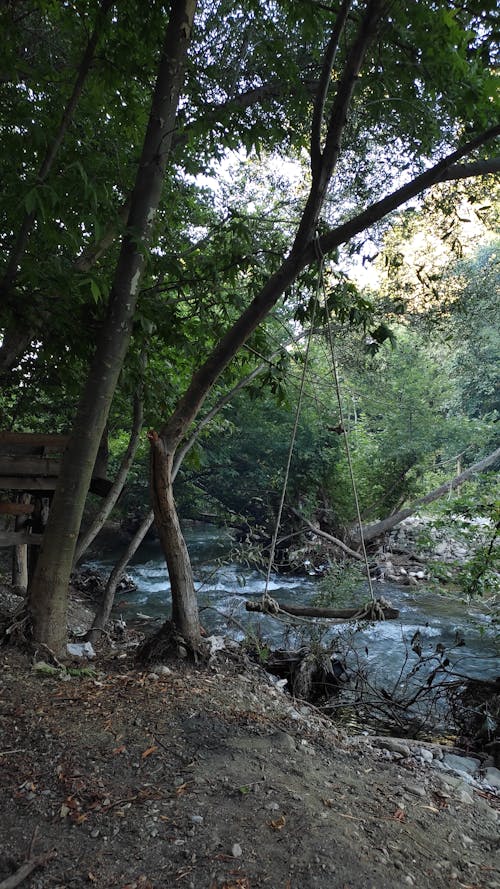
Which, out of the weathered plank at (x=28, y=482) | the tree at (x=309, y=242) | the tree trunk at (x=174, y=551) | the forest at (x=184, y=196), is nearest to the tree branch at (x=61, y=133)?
the forest at (x=184, y=196)

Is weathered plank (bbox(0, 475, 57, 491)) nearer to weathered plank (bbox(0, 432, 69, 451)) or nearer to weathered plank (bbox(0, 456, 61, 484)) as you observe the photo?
weathered plank (bbox(0, 456, 61, 484))

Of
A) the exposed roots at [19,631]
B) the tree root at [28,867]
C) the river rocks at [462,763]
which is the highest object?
the exposed roots at [19,631]

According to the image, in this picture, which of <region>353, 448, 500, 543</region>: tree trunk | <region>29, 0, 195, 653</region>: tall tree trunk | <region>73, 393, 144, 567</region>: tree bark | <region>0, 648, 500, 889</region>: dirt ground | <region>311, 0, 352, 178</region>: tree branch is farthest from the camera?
<region>353, 448, 500, 543</region>: tree trunk

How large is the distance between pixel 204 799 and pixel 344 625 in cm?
629

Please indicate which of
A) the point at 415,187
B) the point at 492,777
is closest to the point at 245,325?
the point at 415,187

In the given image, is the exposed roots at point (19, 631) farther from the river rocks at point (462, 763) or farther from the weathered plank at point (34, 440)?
the river rocks at point (462, 763)

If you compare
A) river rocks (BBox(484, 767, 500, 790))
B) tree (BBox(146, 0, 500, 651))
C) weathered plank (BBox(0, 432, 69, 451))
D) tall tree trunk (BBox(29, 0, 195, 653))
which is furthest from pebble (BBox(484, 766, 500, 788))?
weathered plank (BBox(0, 432, 69, 451))

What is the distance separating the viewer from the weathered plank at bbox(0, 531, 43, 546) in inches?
189

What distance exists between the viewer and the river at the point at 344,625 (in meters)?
6.81

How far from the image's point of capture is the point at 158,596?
10641 mm

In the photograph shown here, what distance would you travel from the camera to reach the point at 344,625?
8.48 metres

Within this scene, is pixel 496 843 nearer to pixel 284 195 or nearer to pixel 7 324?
pixel 7 324

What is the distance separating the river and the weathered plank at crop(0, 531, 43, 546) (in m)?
1.74

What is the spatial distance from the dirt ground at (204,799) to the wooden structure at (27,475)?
4.82 feet
